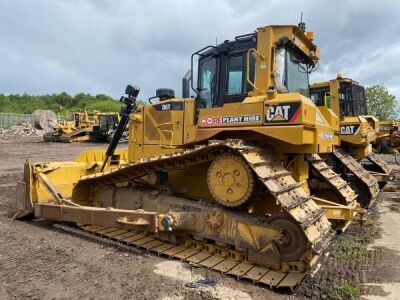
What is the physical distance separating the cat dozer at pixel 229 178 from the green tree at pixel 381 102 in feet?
139

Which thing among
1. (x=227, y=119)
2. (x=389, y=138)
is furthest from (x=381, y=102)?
(x=227, y=119)

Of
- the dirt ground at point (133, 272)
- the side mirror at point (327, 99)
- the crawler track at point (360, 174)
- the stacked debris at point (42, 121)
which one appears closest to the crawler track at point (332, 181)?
the dirt ground at point (133, 272)

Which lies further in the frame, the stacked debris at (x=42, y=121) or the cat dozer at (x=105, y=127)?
the stacked debris at (x=42, y=121)

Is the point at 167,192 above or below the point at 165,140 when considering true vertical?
below

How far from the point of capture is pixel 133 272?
14.6ft

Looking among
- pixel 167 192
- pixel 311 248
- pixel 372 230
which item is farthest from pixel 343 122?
pixel 311 248

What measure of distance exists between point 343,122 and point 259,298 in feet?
24.6

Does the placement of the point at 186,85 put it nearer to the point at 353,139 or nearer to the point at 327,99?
the point at 353,139

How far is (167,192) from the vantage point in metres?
5.82

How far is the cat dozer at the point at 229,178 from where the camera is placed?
439 cm

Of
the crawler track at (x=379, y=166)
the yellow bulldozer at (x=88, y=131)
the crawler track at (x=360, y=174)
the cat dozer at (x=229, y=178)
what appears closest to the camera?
the cat dozer at (x=229, y=178)

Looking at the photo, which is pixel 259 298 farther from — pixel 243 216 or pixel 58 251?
pixel 58 251

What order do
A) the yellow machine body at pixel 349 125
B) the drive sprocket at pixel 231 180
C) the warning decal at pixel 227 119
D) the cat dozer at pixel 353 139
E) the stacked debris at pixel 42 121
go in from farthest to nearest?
the stacked debris at pixel 42 121 → the yellow machine body at pixel 349 125 → the cat dozer at pixel 353 139 → the warning decal at pixel 227 119 → the drive sprocket at pixel 231 180

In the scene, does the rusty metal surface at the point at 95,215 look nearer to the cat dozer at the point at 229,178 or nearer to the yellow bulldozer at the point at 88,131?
the cat dozer at the point at 229,178
